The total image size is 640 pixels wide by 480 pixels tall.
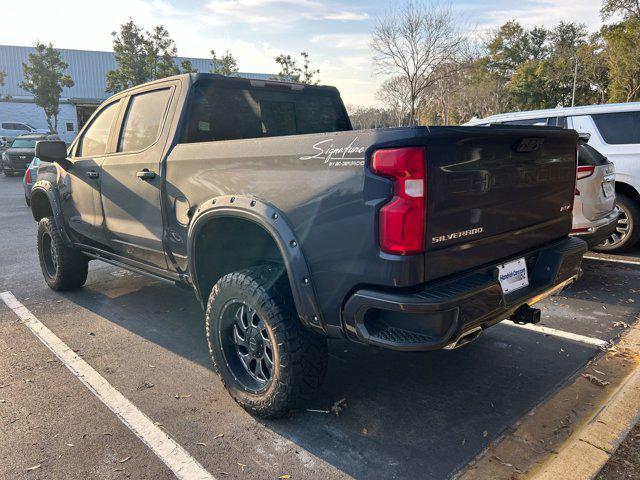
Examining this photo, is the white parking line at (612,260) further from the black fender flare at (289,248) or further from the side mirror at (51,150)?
the side mirror at (51,150)

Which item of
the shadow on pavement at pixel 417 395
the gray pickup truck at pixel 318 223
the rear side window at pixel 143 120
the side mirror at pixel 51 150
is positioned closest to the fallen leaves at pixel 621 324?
the shadow on pavement at pixel 417 395

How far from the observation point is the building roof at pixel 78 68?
4522 cm

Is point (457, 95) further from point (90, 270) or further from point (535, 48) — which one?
point (90, 270)

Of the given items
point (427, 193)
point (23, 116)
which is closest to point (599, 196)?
point (427, 193)

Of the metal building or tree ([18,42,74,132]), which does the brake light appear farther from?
the metal building

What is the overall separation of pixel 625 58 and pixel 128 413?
33.4 m

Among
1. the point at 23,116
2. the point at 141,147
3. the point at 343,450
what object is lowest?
the point at 343,450

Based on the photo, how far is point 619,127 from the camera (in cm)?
646

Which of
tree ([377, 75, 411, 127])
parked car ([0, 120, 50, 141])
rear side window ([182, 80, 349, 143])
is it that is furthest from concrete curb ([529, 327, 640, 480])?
parked car ([0, 120, 50, 141])

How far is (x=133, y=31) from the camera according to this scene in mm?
30156

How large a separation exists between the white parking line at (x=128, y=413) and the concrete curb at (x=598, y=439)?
1683 mm

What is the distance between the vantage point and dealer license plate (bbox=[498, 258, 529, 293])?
254 cm

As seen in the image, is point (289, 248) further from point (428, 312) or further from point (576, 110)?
point (576, 110)

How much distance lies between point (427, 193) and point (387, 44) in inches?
927
